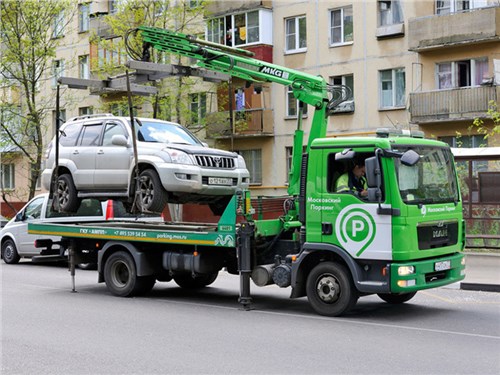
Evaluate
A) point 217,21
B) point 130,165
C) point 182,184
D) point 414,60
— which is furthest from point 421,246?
point 217,21

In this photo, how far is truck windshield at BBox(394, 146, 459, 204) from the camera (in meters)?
11.0

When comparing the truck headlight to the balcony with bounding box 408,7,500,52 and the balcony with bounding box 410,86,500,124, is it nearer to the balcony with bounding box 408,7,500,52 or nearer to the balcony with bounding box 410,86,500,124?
the balcony with bounding box 410,86,500,124

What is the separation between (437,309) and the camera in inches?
488

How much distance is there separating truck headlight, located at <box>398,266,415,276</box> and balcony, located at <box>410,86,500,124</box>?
19.8 m

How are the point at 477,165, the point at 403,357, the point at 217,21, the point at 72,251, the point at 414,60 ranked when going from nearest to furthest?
the point at 403,357 < the point at 72,251 < the point at 477,165 < the point at 414,60 < the point at 217,21

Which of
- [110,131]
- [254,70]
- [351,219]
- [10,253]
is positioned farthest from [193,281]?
[10,253]

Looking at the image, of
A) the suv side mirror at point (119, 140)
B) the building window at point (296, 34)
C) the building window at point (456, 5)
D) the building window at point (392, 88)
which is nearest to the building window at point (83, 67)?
the building window at point (296, 34)

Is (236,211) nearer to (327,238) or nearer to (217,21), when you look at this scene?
(327,238)

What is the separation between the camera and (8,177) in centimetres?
5228

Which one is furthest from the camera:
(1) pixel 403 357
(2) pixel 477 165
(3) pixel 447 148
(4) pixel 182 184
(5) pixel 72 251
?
(2) pixel 477 165

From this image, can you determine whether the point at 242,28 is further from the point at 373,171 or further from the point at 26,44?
the point at 373,171

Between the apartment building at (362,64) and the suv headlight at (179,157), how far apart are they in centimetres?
1366

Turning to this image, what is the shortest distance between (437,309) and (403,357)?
156 inches

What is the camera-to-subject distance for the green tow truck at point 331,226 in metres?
10.9
